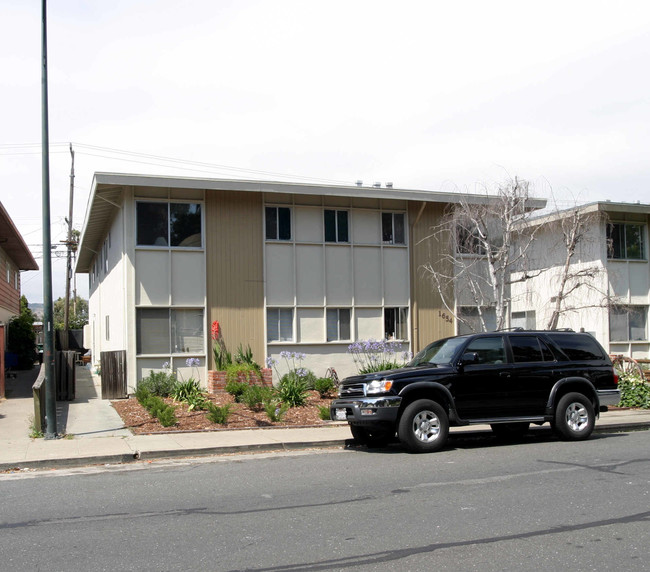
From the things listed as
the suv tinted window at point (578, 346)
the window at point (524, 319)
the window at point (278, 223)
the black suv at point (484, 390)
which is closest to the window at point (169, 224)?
the window at point (278, 223)

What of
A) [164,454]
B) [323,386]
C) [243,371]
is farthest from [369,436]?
[243,371]

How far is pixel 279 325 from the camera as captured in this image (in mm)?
21547

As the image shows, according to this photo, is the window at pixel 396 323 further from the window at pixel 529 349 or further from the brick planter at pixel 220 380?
the window at pixel 529 349

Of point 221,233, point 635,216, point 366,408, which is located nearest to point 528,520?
point 366,408

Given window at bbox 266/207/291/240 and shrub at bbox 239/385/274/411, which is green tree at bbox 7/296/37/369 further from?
shrub at bbox 239/385/274/411

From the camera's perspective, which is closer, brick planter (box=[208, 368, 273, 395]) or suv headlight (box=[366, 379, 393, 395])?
suv headlight (box=[366, 379, 393, 395])

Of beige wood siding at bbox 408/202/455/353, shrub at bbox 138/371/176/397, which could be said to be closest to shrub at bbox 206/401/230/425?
shrub at bbox 138/371/176/397

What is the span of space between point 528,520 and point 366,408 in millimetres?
4694

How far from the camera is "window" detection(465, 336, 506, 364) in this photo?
12.5 metres

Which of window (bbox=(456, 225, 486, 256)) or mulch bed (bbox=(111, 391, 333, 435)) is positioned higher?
window (bbox=(456, 225, 486, 256))

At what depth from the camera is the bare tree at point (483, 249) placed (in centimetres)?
2089

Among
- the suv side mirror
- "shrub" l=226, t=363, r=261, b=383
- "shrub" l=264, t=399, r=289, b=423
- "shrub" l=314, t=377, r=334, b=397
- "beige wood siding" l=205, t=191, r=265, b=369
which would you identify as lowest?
"shrub" l=264, t=399, r=289, b=423

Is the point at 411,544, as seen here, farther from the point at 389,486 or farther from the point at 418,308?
the point at 418,308

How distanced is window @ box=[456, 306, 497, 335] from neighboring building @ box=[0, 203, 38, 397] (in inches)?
581
